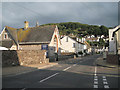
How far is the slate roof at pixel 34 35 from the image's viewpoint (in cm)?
3638

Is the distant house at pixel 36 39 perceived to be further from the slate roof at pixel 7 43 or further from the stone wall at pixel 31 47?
the slate roof at pixel 7 43

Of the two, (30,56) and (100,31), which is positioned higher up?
(100,31)

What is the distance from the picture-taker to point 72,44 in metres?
58.2

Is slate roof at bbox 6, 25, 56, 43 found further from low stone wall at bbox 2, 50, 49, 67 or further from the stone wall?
low stone wall at bbox 2, 50, 49, 67

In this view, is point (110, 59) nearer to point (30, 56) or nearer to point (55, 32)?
point (30, 56)

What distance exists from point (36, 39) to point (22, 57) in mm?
15069

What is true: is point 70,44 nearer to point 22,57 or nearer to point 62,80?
point 22,57

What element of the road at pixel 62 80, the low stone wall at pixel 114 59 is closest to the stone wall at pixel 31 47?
the low stone wall at pixel 114 59

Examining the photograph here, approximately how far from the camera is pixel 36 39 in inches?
1448

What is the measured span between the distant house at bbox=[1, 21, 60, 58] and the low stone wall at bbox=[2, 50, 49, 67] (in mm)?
9791

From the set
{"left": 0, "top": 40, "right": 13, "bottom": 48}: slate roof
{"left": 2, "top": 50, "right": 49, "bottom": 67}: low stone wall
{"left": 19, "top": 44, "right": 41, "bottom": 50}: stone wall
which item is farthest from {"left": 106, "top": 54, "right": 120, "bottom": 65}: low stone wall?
{"left": 0, "top": 40, "right": 13, "bottom": 48}: slate roof

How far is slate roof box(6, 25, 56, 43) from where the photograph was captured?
3638 centimetres

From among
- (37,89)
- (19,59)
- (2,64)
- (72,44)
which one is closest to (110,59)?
(19,59)

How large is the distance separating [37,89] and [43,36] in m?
29.5
